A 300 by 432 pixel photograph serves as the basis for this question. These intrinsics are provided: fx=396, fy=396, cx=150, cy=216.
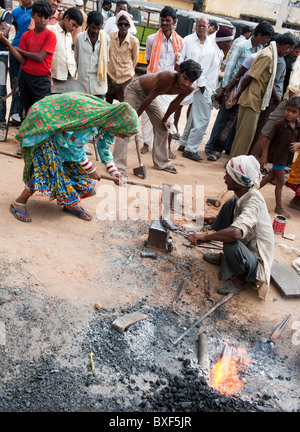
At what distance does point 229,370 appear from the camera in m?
2.96

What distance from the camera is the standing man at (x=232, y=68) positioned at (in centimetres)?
641

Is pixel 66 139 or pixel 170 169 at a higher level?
pixel 66 139

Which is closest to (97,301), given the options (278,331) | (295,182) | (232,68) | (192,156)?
(278,331)

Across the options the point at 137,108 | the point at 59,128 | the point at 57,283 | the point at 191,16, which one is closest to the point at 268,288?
the point at 57,283

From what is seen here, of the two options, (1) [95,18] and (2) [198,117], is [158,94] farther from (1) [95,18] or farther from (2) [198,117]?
(2) [198,117]

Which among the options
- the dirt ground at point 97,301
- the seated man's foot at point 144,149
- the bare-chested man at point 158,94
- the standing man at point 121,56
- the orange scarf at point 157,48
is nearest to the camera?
the dirt ground at point 97,301

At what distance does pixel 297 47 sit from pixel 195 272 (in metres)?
4.98

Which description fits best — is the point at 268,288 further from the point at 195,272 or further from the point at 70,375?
the point at 70,375

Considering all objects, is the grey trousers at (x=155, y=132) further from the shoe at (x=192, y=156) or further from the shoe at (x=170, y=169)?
the shoe at (x=192, y=156)

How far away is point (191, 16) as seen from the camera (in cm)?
1616

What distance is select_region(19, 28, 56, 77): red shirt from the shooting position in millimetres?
5125

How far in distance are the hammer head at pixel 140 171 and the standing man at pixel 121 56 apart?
1670mm

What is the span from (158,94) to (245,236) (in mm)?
2567

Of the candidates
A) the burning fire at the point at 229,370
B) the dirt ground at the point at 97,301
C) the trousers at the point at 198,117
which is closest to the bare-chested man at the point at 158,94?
the trousers at the point at 198,117
